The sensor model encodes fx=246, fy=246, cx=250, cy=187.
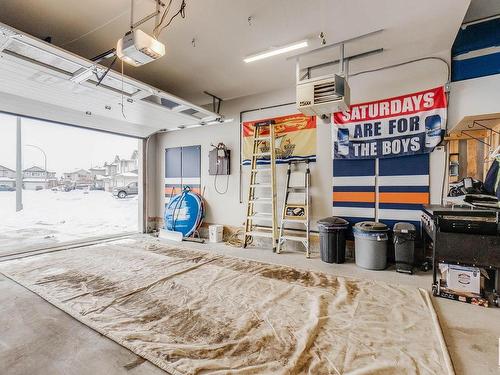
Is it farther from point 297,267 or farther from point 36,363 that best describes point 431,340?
point 36,363

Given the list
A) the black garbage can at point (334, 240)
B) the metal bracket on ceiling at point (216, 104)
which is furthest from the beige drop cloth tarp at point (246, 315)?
the metal bracket on ceiling at point (216, 104)

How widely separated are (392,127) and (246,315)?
340 centimetres

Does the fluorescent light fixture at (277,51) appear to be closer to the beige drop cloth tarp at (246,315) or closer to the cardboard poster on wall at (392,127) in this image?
the cardboard poster on wall at (392,127)

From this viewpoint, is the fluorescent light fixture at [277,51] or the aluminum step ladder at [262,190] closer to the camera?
the fluorescent light fixture at [277,51]

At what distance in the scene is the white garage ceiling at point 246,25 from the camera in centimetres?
249

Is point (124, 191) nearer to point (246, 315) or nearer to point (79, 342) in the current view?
point (79, 342)

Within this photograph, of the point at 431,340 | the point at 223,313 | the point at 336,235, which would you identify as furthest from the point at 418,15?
the point at 223,313

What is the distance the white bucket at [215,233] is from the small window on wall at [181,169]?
3.45 feet

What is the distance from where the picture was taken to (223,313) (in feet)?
7.14

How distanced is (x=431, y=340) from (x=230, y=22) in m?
3.47

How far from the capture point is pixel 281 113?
4.73 meters

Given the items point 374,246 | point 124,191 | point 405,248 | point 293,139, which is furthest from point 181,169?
point 124,191

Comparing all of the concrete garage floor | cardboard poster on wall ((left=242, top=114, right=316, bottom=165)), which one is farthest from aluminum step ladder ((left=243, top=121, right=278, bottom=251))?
the concrete garage floor

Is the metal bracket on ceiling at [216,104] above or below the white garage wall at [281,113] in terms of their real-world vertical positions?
above
